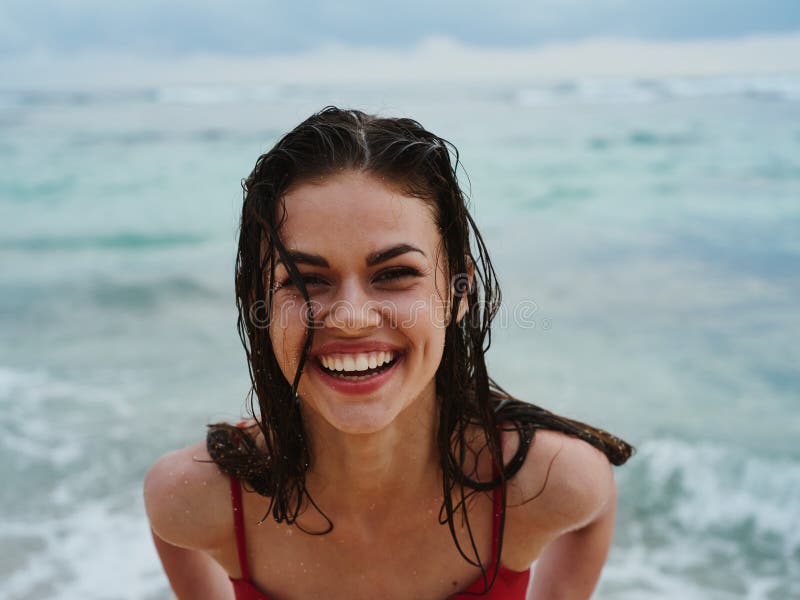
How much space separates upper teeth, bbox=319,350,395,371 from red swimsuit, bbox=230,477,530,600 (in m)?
0.59

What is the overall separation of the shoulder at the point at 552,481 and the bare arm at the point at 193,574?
102 centimetres

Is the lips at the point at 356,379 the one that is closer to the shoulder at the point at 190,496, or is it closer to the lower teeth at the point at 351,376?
the lower teeth at the point at 351,376

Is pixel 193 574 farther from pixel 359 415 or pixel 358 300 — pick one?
pixel 358 300

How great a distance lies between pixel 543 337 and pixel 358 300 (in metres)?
Result: 5.66

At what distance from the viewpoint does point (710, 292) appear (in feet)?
26.9

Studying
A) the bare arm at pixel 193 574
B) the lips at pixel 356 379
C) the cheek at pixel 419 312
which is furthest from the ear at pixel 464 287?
the bare arm at pixel 193 574

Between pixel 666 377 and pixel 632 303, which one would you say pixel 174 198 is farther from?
pixel 666 377

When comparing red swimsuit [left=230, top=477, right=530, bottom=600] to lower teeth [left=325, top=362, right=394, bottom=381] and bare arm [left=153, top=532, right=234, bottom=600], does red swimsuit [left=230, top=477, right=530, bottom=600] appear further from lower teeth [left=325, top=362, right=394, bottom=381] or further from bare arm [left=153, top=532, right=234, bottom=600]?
lower teeth [left=325, top=362, right=394, bottom=381]

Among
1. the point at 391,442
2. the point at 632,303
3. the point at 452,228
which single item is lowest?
the point at 632,303

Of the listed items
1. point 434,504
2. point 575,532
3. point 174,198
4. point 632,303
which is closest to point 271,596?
point 434,504

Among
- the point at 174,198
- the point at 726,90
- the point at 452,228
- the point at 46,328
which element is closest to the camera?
the point at 452,228

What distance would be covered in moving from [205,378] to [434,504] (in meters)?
4.66

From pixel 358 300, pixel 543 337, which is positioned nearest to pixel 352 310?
pixel 358 300

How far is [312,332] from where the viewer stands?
6.16 ft
